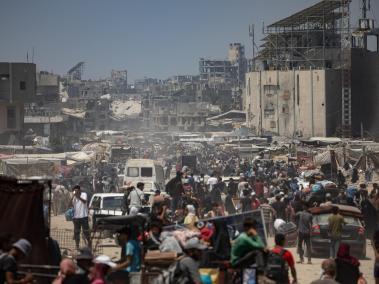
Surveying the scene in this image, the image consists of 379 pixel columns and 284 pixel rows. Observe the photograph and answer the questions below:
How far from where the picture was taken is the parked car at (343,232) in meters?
17.7

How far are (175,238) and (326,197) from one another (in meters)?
10.5

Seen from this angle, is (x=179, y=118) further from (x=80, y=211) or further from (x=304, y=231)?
(x=304, y=231)

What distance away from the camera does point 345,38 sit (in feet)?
237

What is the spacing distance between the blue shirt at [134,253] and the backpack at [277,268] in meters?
1.47

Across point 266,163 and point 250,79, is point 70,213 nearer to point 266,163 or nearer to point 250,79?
point 266,163

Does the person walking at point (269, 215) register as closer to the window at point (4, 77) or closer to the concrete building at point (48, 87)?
the window at point (4, 77)

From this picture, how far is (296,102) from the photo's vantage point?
230 feet

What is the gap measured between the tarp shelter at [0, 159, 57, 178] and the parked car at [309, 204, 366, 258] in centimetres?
1610

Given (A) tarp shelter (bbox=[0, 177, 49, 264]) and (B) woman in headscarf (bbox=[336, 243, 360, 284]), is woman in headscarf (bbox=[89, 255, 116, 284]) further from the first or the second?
(B) woman in headscarf (bbox=[336, 243, 360, 284])

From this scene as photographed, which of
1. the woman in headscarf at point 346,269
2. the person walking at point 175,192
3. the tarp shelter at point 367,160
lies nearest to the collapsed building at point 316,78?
the tarp shelter at point 367,160

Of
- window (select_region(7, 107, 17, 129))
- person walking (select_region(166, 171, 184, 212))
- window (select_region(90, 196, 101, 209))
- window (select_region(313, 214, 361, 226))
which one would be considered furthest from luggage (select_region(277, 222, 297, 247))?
window (select_region(7, 107, 17, 129))

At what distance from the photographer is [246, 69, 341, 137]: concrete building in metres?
67.4

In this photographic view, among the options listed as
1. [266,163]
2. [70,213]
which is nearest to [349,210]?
[70,213]

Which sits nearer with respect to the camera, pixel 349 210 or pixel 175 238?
pixel 175 238
